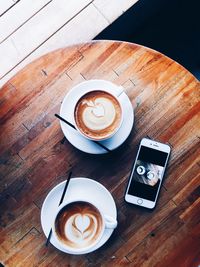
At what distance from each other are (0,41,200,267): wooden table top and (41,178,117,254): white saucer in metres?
0.04

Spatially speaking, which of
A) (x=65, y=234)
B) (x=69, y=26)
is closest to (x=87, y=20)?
(x=69, y=26)

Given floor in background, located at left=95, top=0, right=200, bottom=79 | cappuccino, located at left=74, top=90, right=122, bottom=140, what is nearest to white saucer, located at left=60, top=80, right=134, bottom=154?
cappuccino, located at left=74, top=90, right=122, bottom=140

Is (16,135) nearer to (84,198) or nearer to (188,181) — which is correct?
(84,198)

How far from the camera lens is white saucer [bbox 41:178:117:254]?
1.42 meters

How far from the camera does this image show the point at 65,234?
137 cm

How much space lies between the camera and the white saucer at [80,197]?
4.67ft

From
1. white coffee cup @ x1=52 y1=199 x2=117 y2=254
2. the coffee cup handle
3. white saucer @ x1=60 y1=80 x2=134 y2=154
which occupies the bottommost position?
the coffee cup handle

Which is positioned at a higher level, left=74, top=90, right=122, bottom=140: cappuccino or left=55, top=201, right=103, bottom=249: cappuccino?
left=74, top=90, right=122, bottom=140: cappuccino

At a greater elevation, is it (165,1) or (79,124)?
(79,124)

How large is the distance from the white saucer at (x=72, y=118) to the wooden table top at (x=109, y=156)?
56 mm

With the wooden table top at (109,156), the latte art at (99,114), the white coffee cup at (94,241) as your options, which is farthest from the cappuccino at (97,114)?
the white coffee cup at (94,241)

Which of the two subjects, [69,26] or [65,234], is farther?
[69,26]

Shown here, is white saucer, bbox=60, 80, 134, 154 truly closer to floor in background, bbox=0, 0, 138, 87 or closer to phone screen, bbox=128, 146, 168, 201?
phone screen, bbox=128, 146, 168, 201

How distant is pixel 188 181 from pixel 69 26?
109 cm
